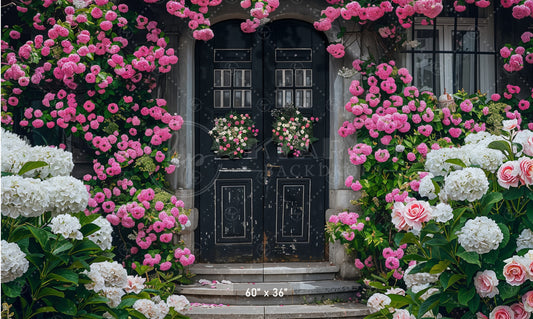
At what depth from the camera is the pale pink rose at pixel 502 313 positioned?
2.95 meters

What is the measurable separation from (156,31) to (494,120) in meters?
3.93

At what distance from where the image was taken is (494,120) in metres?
6.48

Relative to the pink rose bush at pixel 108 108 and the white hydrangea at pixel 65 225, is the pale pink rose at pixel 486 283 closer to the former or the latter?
the white hydrangea at pixel 65 225

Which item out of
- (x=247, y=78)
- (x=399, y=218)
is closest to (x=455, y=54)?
(x=247, y=78)

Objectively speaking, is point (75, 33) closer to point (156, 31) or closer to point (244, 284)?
point (156, 31)

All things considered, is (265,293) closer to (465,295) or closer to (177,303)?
(177,303)

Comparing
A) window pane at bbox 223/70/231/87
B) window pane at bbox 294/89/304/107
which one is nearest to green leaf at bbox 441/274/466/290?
window pane at bbox 294/89/304/107

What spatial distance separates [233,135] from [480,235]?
409 cm

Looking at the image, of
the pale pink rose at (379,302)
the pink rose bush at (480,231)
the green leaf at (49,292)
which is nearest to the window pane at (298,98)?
the pale pink rose at (379,302)

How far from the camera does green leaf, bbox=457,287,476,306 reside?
2928mm

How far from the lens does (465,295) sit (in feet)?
9.74

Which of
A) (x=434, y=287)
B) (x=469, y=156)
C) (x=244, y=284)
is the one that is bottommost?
(x=244, y=284)

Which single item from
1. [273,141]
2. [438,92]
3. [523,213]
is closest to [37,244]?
[523,213]

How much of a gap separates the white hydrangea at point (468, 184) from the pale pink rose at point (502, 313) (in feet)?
1.94
